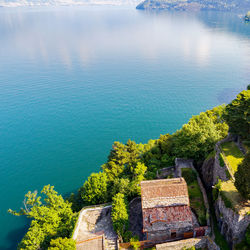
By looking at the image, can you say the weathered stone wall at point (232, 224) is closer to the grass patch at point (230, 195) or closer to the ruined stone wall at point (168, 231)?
the grass patch at point (230, 195)

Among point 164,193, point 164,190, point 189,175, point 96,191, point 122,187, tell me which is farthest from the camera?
point 96,191

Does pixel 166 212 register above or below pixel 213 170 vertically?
below

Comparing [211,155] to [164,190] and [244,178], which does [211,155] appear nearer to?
[164,190]

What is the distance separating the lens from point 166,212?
3284cm

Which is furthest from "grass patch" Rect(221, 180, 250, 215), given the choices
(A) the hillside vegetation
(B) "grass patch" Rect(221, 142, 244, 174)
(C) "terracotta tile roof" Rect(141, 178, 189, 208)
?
(C) "terracotta tile roof" Rect(141, 178, 189, 208)

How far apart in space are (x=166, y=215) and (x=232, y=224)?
9.00 m

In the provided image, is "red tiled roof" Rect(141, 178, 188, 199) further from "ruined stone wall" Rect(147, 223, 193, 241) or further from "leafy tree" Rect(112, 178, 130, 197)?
Answer: "leafy tree" Rect(112, 178, 130, 197)

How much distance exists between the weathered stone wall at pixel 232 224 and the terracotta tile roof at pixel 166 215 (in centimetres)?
453

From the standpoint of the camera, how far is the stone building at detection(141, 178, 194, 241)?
3184 cm

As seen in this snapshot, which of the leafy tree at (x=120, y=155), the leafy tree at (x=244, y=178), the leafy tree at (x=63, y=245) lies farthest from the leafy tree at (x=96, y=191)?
the leafy tree at (x=244, y=178)

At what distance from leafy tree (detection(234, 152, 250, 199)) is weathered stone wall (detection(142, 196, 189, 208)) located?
8.89m

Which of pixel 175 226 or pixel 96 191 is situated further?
pixel 96 191

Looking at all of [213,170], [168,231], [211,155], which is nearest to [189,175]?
[213,170]

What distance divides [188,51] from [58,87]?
105381 mm
